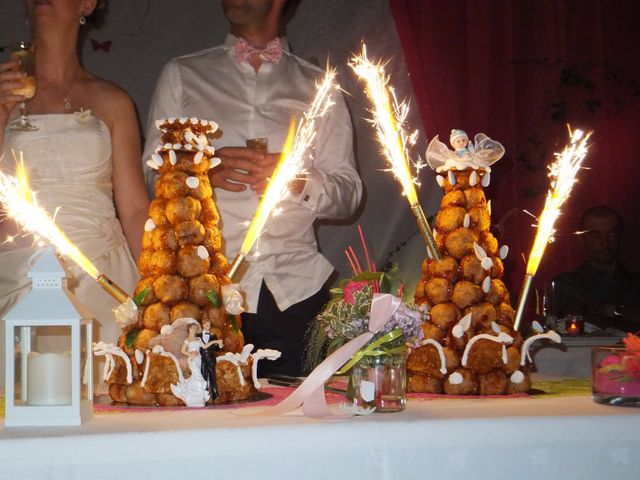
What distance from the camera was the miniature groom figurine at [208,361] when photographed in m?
1.51

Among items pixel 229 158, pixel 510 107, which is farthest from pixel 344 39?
pixel 229 158

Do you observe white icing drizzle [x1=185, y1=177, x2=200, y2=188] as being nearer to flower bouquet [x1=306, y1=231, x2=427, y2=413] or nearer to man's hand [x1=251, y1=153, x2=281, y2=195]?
flower bouquet [x1=306, y1=231, x2=427, y2=413]

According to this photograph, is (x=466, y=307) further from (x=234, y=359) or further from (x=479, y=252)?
(x=234, y=359)

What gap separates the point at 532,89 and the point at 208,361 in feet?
8.69

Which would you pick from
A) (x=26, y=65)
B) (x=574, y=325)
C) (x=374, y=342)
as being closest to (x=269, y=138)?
(x=26, y=65)

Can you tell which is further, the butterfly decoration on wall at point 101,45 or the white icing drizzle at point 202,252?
the butterfly decoration on wall at point 101,45

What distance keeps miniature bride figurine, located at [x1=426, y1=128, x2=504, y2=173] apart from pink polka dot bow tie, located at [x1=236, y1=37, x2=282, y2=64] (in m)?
1.42

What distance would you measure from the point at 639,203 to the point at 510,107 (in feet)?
2.61

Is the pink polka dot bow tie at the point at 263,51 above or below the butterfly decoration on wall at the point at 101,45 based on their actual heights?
below

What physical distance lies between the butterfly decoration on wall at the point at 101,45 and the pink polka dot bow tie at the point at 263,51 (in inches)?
32.0

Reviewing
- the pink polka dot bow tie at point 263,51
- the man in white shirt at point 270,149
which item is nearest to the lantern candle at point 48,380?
the man in white shirt at point 270,149

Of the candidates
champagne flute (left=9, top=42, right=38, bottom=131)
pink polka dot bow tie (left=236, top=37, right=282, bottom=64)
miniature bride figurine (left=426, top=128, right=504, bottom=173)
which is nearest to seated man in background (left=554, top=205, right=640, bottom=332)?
pink polka dot bow tie (left=236, top=37, right=282, bottom=64)

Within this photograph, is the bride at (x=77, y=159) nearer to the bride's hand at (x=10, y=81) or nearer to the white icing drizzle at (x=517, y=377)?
the bride's hand at (x=10, y=81)

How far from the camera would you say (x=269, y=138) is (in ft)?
10.3
